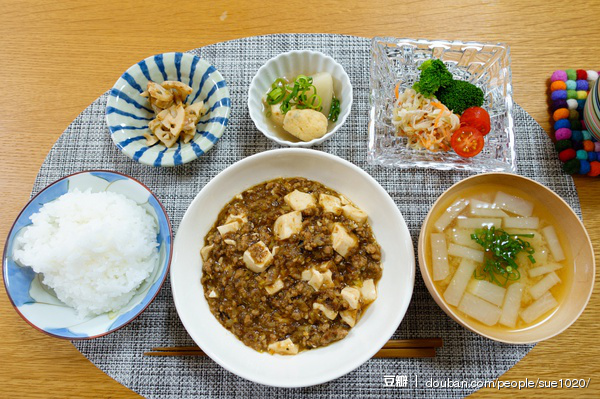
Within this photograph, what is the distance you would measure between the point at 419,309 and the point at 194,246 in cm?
150

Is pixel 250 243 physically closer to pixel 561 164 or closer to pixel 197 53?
pixel 197 53

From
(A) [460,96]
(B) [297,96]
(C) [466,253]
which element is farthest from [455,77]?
(C) [466,253]

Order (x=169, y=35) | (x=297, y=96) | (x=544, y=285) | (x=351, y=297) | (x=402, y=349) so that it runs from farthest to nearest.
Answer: (x=169, y=35)
(x=297, y=96)
(x=402, y=349)
(x=544, y=285)
(x=351, y=297)

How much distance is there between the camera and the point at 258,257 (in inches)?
91.0

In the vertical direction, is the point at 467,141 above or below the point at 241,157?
A: above

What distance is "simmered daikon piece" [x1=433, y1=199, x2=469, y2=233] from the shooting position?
8.04 ft

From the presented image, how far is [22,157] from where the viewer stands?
Answer: 2.89 m

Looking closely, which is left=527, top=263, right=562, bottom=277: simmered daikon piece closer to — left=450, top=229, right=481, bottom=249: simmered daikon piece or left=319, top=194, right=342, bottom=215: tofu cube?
left=450, top=229, right=481, bottom=249: simmered daikon piece

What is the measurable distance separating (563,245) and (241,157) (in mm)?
2144

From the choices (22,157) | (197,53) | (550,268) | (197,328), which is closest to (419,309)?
(550,268)

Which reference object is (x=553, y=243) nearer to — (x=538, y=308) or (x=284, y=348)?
(x=538, y=308)

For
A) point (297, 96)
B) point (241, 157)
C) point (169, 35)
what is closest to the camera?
point (297, 96)

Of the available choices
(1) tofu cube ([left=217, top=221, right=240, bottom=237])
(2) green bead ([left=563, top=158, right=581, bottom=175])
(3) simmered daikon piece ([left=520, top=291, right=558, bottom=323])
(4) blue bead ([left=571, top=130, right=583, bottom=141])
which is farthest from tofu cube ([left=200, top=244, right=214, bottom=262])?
(4) blue bead ([left=571, top=130, right=583, bottom=141])

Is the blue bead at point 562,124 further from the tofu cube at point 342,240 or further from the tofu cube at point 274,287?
the tofu cube at point 274,287
